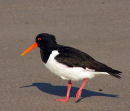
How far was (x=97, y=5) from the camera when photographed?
16.5m

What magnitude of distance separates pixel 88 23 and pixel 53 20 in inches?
45.5

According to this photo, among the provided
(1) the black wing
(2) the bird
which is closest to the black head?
(2) the bird

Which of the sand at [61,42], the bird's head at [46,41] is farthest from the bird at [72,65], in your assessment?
the sand at [61,42]

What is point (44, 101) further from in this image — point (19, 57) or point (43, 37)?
point (19, 57)

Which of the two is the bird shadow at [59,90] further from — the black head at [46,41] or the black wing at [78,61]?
the black head at [46,41]

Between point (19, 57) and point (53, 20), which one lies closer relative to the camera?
point (19, 57)

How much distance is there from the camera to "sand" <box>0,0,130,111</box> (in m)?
8.66

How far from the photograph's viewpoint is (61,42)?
1295cm

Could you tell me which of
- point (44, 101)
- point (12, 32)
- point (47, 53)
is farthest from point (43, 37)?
point (12, 32)

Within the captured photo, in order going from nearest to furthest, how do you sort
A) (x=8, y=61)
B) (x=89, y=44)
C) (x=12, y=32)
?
(x=8, y=61), (x=89, y=44), (x=12, y=32)

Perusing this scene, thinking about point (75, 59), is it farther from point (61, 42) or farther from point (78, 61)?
point (61, 42)

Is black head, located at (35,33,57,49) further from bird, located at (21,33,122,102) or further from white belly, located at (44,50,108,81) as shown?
white belly, located at (44,50,108,81)

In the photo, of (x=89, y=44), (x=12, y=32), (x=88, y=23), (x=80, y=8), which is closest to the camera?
(x=89, y=44)

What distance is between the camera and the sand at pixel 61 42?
866cm
